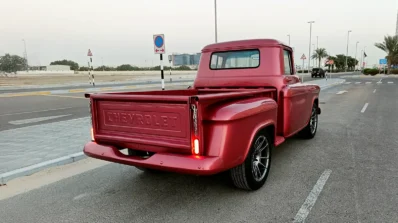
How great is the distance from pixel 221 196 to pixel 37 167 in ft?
9.53

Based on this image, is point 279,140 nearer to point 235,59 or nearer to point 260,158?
point 260,158

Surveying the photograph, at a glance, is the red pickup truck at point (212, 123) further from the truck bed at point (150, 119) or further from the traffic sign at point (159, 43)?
the traffic sign at point (159, 43)

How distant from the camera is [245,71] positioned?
4961mm

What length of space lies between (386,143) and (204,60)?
4047mm

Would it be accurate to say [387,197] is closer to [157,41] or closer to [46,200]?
[46,200]

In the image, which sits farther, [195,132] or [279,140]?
[279,140]

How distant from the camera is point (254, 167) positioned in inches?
145

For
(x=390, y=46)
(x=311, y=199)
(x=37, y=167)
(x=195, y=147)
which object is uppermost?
(x=390, y=46)

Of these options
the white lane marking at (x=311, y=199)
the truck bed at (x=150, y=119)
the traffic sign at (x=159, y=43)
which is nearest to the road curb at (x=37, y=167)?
the truck bed at (x=150, y=119)

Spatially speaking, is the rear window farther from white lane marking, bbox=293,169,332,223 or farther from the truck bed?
white lane marking, bbox=293,169,332,223

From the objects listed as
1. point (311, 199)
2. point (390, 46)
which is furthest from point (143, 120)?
point (390, 46)

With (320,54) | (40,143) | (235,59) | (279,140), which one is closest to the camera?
(279,140)

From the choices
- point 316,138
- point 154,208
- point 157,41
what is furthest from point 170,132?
point 157,41

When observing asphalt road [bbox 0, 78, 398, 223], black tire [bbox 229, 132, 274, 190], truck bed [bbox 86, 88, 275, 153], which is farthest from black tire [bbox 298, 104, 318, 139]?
truck bed [bbox 86, 88, 275, 153]
